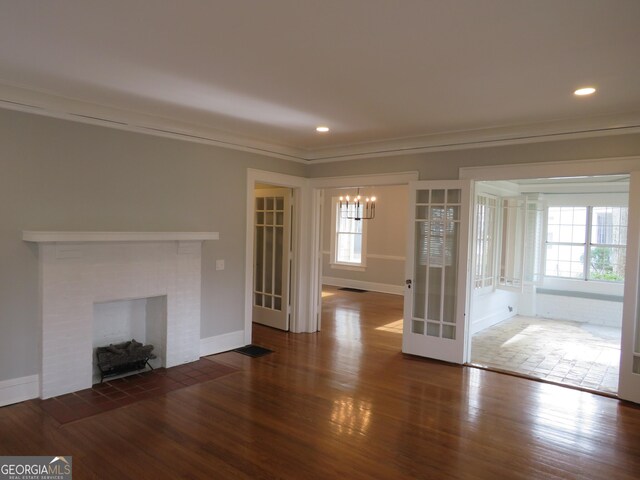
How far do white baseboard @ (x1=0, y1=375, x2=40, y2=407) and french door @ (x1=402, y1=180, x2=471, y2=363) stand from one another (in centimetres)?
378

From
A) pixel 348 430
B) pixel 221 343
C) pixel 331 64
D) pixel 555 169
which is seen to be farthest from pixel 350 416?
pixel 555 169

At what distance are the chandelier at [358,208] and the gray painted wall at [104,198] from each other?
199 inches

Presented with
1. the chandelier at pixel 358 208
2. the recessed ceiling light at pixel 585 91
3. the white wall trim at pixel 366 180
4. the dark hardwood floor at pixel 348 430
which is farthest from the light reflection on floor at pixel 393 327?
the recessed ceiling light at pixel 585 91

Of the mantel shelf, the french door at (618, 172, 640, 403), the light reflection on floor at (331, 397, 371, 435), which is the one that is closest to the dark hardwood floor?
the light reflection on floor at (331, 397, 371, 435)

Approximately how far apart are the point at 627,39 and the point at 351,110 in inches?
84.1

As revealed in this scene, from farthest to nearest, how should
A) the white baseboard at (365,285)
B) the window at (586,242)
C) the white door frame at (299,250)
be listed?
1. the white baseboard at (365,285)
2. the window at (586,242)
3. the white door frame at (299,250)

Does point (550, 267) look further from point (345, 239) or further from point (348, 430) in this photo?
point (348, 430)

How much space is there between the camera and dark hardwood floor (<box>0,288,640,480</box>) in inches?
109

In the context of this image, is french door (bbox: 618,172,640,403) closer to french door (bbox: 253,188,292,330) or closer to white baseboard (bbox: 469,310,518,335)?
white baseboard (bbox: 469,310,518,335)

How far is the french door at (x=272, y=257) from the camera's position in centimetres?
618

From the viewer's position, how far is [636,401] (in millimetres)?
3900

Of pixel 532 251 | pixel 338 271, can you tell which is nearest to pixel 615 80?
pixel 532 251

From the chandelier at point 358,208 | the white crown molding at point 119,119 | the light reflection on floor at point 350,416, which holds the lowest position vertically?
the light reflection on floor at point 350,416

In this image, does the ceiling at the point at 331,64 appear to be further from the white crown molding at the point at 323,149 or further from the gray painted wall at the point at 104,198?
the gray painted wall at the point at 104,198
